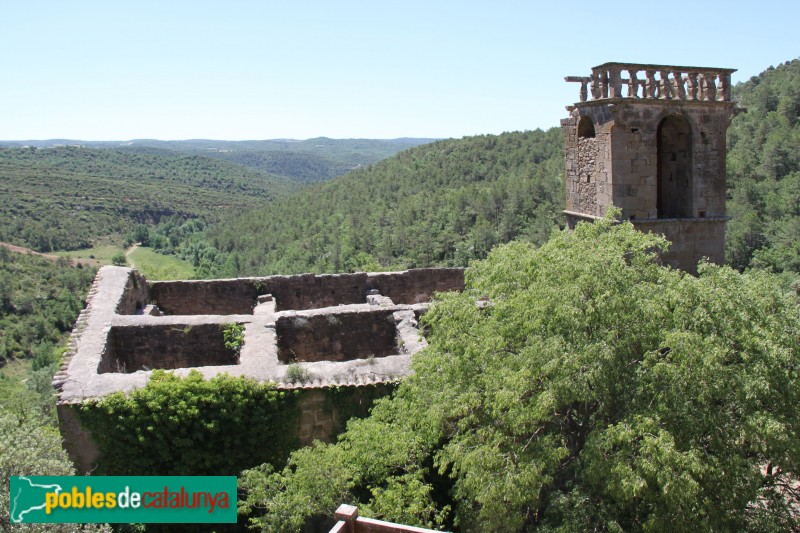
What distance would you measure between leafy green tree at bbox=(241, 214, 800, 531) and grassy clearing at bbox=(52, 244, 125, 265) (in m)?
63.6

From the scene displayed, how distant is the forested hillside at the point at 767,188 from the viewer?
40.9 meters

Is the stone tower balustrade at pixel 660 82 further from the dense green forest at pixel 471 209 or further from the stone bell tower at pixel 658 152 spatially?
the dense green forest at pixel 471 209

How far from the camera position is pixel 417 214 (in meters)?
56.2

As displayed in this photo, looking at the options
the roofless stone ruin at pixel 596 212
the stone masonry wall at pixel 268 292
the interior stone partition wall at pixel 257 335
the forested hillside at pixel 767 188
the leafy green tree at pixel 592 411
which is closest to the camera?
the leafy green tree at pixel 592 411

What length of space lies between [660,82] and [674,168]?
2.09 metres

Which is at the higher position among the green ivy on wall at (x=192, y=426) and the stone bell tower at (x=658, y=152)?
the stone bell tower at (x=658, y=152)

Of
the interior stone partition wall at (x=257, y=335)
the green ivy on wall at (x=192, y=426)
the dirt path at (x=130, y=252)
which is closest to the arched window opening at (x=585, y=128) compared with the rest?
the interior stone partition wall at (x=257, y=335)

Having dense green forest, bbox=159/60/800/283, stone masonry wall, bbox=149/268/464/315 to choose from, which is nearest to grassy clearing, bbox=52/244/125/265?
dense green forest, bbox=159/60/800/283

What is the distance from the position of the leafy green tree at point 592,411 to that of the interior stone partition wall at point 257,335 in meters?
1.71

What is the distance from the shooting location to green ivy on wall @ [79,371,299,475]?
1041 cm

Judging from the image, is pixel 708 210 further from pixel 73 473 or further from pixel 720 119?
pixel 73 473

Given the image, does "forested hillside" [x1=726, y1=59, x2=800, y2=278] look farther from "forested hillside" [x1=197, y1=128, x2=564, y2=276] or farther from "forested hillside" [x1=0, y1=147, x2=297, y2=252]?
"forested hillside" [x1=0, y1=147, x2=297, y2=252]

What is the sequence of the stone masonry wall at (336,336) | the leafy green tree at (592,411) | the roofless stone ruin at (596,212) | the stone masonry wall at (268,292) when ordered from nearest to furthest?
the leafy green tree at (592,411) → the roofless stone ruin at (596,212) → the stone masonry wall at (336,336) → the stone masonry wall at (268,292)

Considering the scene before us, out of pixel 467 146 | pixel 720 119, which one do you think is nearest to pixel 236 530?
pixel 720 119
